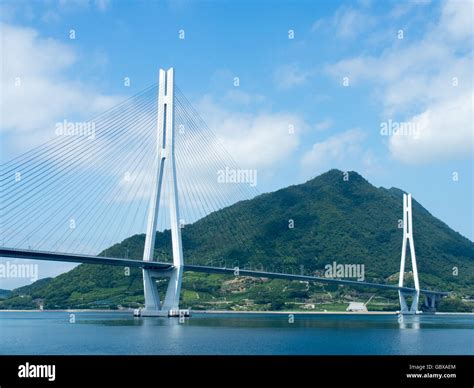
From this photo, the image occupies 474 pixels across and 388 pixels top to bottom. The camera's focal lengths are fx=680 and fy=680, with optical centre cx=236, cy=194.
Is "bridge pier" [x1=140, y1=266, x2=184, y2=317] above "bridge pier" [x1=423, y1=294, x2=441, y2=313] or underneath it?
above

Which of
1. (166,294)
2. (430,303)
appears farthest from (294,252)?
(166,294)

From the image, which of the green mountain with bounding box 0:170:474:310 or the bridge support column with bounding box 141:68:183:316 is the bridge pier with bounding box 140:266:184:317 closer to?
the bridge support column with bounding box 141:68:183:316

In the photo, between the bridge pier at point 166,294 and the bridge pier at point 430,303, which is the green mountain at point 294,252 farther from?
the bridge pier at point 166,294

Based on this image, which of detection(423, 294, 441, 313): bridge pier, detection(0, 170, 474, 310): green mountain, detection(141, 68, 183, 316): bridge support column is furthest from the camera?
detection(0, 170, 474, 310): green mountain

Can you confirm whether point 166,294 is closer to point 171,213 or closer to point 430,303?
point 171,213

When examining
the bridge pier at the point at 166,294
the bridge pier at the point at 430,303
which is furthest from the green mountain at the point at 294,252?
the bridge pier at the point at 166,294

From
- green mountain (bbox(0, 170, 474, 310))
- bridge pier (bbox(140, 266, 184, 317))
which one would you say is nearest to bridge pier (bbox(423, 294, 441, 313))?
green mountain (bbox(0, 170, 474, 310))
